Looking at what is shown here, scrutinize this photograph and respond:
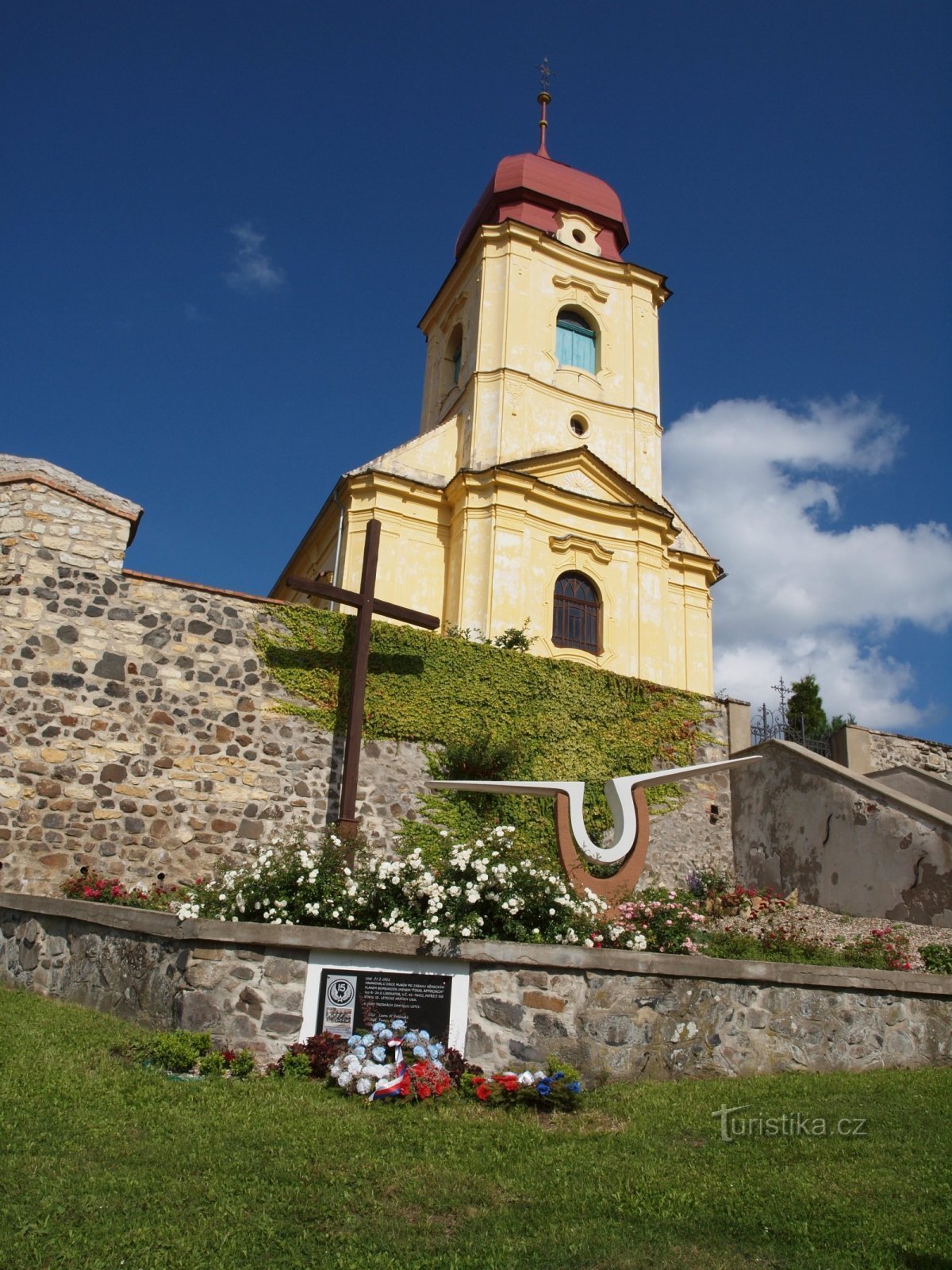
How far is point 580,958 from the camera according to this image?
7711 millimetres

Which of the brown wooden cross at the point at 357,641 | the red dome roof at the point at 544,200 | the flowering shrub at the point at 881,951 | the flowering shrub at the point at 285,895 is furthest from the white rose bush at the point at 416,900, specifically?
the red dome roof at the point at 544,200

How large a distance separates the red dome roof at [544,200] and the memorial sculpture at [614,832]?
2136 cm

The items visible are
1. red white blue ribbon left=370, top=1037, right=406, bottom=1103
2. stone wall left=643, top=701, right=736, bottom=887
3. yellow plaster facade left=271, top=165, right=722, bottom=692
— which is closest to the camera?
red white blue ribbon left=370, top=1037, right=406, bottom=1103

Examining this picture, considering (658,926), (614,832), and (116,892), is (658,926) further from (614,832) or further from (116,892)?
(116,892)

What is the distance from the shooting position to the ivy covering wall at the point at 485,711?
1381cm

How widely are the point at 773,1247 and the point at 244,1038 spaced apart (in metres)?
4.00

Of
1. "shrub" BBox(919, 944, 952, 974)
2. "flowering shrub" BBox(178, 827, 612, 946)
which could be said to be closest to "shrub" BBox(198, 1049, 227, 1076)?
"flowering shrub" BBox(178, 827, 612, 946)

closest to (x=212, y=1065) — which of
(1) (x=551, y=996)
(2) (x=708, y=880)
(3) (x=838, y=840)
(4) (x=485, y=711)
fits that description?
(1) (x=551, y=996)

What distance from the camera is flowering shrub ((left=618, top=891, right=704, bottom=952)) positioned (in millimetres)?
9320

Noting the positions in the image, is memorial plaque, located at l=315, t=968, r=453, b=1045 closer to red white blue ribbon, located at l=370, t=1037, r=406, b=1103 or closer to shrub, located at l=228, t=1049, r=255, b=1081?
shrub, located at l=228, t=1049, r=255, b=1081

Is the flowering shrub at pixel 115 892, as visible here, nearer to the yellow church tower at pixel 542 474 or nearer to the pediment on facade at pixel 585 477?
the yellow church tower at pixel 542 474

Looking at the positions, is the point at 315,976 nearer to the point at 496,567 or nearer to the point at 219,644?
the point at 219,644

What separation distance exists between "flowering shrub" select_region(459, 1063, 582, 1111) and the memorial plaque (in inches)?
28.5

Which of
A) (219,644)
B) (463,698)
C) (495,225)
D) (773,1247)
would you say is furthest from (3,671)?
(495,225)
